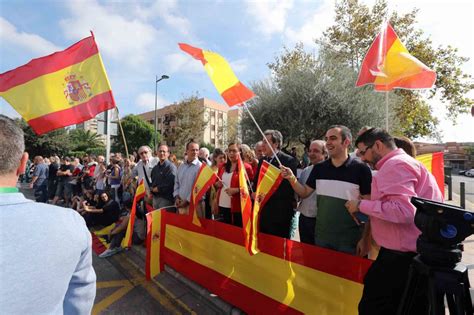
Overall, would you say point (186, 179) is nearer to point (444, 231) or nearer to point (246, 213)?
point (246, 213)

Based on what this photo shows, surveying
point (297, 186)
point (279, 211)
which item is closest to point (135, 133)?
point (279, 211)

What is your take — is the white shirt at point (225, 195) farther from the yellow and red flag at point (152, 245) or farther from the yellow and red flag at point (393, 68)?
the yellow and red flag at point (393, 68)

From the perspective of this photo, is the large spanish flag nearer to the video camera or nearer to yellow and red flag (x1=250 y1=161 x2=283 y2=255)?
yellow and red flag (x1=250 y1=161 x2=283 y2=255)

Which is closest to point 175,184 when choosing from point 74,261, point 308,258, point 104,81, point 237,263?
point 104,81

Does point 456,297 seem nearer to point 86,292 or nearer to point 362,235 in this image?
point 362,235

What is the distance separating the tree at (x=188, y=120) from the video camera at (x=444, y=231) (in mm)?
27992

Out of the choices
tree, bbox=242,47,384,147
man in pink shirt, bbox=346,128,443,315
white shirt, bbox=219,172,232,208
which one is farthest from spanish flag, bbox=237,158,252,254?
tree, bbox=242,47,384,147

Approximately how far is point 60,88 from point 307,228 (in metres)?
3.97

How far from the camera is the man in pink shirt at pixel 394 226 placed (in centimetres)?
192

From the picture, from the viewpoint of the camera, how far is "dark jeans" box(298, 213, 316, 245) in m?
3.50

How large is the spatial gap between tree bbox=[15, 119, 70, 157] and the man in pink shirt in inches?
1635

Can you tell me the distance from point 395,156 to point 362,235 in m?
1.03

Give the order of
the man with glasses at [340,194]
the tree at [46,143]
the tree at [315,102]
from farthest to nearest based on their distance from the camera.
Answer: the tree at [46,143] → the tree at [315,102] → the man with glasses at [340,194]

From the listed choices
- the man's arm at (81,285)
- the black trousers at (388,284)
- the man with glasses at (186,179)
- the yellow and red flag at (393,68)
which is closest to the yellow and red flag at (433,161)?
the yellow and red flag at (393,68)
